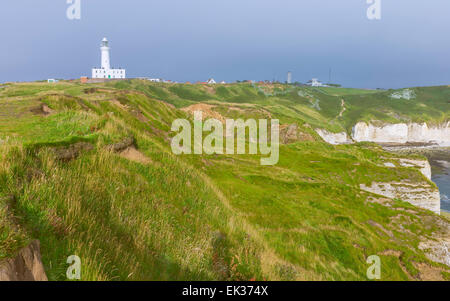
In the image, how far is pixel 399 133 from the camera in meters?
164

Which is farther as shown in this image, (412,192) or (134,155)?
(412,192)

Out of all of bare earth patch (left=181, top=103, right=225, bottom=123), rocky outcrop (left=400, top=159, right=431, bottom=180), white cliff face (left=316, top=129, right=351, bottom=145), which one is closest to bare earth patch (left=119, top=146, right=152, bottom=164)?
rocky outcrop (left=400, top=159, right=431, bottom=180)

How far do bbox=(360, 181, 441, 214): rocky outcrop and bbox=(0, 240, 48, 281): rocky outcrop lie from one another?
45965 mm

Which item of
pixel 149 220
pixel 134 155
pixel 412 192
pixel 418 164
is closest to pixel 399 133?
pixel 418 164

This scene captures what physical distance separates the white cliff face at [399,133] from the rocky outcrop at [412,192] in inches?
5040

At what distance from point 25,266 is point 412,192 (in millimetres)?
51896

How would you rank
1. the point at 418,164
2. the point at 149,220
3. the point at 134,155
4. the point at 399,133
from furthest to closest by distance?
the point at 399,133 → the point at 418,164 → the point at 134,155 → the point at 149,220

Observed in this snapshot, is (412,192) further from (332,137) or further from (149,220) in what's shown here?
(332,137)

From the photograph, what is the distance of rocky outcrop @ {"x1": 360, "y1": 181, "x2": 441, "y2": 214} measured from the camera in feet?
134

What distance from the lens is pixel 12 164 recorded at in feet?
19.2

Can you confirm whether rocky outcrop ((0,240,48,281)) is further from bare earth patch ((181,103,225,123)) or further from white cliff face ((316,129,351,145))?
A: white cliff face ((316,129,351,145))

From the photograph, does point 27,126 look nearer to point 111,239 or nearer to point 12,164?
point 12,164

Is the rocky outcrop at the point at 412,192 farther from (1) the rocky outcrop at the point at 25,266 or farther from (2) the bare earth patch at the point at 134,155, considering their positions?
(1) the rocky outcrop at the point at 25,266
